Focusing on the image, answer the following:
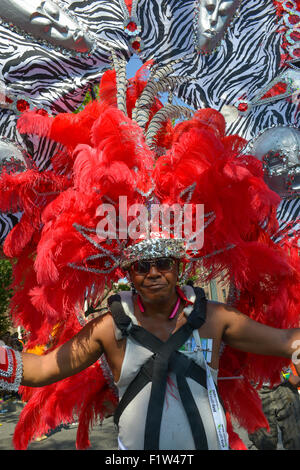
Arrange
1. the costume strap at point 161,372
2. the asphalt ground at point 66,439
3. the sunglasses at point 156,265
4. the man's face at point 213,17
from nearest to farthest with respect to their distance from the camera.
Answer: the costume strap at point 161,372 → the sunglasses at point 156,265 → the man's face at point 213,17 → the asphalt ground at point 66,439

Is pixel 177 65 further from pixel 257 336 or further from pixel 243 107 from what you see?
pixel 257 336

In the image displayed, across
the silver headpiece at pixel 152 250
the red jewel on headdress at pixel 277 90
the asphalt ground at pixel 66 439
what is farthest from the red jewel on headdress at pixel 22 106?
the asphalt ground at pixel 66 439

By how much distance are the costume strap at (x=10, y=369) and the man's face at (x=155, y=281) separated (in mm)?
653

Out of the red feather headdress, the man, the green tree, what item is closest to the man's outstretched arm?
the man

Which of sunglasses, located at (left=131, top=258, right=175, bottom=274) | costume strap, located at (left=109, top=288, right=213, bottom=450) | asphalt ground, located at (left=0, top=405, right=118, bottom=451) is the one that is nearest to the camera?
costume strap, located at (left=109, top=288, right=213, bottom=450)

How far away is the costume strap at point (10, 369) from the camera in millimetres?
1894

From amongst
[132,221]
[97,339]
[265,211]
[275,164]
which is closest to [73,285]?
[97,339]

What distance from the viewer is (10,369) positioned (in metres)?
1.92

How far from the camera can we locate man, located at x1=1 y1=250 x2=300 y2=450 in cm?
192

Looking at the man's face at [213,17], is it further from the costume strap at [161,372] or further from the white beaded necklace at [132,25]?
the costume strap at [161,372]

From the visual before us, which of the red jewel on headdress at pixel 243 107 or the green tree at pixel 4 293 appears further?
the green tree at pixel 4 293

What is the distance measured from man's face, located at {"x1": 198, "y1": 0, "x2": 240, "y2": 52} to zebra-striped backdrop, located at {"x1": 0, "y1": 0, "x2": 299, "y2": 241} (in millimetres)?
57

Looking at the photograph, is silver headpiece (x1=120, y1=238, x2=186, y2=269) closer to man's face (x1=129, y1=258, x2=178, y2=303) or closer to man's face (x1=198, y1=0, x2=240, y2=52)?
man's face (x1=129, y1=258, x2=178, y2=303)

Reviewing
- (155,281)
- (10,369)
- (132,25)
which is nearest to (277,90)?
A: (132,25)
